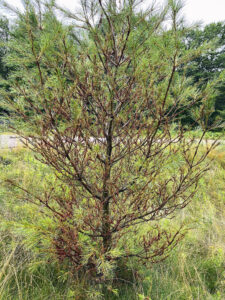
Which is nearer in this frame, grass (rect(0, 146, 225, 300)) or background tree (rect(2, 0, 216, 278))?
background tree (rect(2, 0, 216, 278))

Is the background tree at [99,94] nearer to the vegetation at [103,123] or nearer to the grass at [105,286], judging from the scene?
the vegetation at [103,123]

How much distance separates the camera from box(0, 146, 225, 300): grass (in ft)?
5.12

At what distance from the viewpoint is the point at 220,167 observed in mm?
4801

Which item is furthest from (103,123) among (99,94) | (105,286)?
(105,286)

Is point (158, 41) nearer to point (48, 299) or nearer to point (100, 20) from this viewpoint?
point (100, 20)

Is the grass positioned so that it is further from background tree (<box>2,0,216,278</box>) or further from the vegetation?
background tree (<box>2,0,216,278</box>)

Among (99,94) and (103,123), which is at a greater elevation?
(99,94)

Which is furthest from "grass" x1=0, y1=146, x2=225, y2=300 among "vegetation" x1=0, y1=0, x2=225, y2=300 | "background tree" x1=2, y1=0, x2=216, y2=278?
"background tree" x1=2, y1=0, x2=216, y2=278

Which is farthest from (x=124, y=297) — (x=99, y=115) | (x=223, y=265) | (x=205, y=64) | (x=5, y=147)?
(x=205, y=64)

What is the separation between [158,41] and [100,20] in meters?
0.45

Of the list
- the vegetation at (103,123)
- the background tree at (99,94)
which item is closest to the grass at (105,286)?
the vegetation at (103,123)

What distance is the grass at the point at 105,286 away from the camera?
1559 mm

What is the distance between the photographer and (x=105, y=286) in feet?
5.93

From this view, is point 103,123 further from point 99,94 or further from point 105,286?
point 105,286
